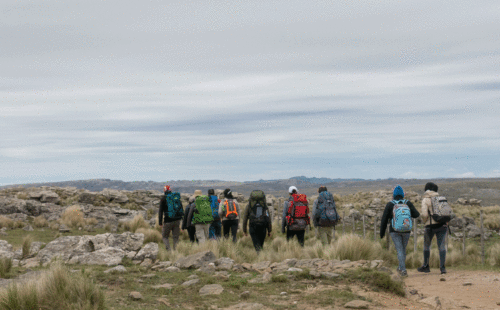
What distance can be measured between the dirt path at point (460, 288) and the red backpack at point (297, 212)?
124 inches

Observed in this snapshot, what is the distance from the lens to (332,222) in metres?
13.1

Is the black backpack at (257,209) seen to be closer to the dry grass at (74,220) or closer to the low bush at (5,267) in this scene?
the low bush at (5,267)

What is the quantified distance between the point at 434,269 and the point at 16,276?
10.3 m

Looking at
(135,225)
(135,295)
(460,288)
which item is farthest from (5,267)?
(135,225)

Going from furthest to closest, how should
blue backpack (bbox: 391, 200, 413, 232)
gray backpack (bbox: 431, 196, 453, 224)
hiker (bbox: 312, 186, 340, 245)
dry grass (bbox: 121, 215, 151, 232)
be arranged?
1. dry grass (bbox: 121, 215, 151, 232)
2. hiker (bbox: 312, 186, 340, 245)
3. gray backpack (bbox: 431, 196, 453, 224)
4. blue backpack (bbox: 391, 200, 413, 232)

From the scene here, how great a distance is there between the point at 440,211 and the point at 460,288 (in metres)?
1.86

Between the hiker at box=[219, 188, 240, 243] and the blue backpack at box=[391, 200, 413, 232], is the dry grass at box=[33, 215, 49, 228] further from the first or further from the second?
the blue backpack at box=[391, 200, 413, 232]

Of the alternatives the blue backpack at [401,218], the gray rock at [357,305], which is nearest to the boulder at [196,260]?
the gray rock at [357,305]

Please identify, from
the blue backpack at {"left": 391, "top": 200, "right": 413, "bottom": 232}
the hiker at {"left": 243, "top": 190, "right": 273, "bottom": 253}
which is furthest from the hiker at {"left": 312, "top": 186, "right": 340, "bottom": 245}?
the blue backpack at {"left": 391, "top": 200, "right": 413, "bottom": 232}

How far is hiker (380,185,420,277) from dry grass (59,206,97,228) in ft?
53.9

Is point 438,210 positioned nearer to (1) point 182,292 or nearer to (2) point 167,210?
(1) point 182,292

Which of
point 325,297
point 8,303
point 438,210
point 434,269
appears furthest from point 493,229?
point 8,303

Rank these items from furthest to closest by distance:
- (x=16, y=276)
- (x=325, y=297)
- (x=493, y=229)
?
(x=493, y=229)
(x=16, y=276)
(x=325, y=297)

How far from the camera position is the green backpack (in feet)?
45.6
